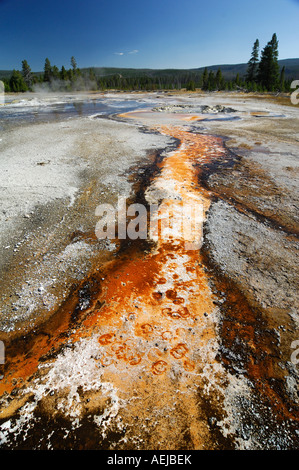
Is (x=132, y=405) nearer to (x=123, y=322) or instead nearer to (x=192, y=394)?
(x=192, y=394)

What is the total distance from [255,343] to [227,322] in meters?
0.48

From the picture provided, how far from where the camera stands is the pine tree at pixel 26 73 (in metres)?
60.2

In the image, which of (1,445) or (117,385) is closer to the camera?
(1,445)

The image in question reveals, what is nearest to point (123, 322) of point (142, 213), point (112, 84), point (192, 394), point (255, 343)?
point (192, 394)

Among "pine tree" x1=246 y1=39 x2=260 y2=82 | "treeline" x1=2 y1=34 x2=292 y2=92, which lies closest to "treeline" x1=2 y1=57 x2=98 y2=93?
"treeline" x1=2 y1=34 x2=292 y2=92

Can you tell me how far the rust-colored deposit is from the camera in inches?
103

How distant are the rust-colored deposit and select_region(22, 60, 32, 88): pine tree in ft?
256

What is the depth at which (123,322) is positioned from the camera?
372 centimetres
